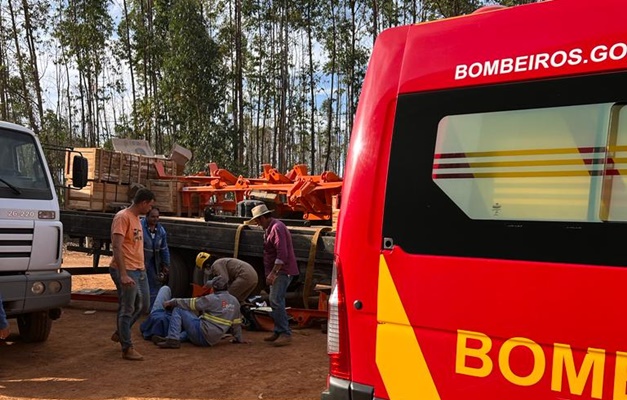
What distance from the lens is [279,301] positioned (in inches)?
278

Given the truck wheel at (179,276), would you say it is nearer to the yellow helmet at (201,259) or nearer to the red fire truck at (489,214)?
the yellow helmet at (201,259)

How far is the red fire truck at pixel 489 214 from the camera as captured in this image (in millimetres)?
2346

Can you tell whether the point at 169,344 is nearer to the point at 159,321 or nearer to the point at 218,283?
the point at 159,321

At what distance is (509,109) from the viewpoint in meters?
2.59

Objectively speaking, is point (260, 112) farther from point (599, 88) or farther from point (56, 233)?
point (599, 88)

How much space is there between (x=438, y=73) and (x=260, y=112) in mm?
28697

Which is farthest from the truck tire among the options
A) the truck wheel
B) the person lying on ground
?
the truck wheel

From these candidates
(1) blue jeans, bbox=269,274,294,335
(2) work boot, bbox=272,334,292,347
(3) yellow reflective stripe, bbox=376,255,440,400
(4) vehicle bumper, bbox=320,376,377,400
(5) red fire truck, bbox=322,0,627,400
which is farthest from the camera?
(2) work boot, bbox=272,334,292,347

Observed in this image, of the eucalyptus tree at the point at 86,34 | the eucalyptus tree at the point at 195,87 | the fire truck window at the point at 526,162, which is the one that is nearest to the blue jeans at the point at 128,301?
the fire truck window at the point at 526,162

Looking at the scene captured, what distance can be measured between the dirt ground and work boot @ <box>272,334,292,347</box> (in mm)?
84

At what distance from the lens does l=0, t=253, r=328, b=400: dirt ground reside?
534cm

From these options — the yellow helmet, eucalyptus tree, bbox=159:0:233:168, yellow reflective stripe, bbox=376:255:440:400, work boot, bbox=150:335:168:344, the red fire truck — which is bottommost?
work boot, bbox=150:335:168:344

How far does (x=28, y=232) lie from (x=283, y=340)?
3.11 m

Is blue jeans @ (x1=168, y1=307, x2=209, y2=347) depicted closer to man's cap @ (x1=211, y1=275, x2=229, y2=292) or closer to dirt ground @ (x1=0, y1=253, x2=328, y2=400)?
dirt ground @ (x1=0, y1=253, x2=328, y2=400)
